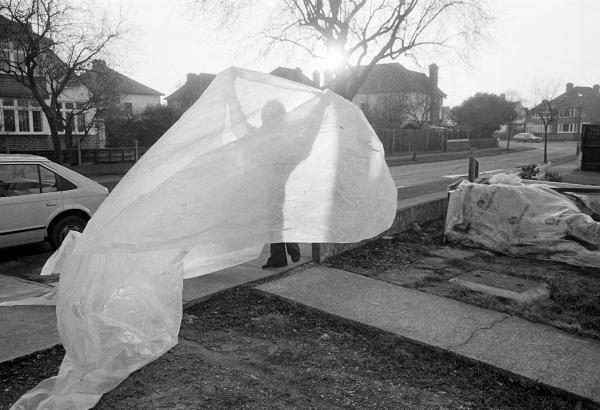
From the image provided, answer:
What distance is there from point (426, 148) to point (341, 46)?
936 inches

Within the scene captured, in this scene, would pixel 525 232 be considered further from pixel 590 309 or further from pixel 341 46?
pixel 341 46

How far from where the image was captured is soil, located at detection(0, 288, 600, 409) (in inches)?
125

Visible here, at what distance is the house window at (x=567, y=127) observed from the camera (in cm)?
8621

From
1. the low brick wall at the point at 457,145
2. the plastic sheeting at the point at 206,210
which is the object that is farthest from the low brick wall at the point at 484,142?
the plastic sheeting at the point at 206,210

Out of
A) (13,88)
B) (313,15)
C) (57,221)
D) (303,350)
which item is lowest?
(303,350)

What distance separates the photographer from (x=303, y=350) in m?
3.94

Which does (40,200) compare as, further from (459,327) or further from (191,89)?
(191,89)

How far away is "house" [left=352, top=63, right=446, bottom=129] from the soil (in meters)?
23.3

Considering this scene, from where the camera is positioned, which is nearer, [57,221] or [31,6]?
[57,221]

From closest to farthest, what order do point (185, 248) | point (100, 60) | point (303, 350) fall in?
point (185, 248) < point (303, 350) < point (100, 60)

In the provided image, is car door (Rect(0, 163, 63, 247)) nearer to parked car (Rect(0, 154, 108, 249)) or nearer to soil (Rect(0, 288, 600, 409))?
parked car (Rect(0, 154, 108, 249))

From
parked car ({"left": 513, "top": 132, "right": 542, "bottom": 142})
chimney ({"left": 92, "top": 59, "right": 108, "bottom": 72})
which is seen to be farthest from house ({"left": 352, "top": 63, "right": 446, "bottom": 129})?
chimney ({"left": 92, "top": 59, "right": 108, "bottom": 72})

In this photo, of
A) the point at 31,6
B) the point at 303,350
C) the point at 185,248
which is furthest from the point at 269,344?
the point at 31,6

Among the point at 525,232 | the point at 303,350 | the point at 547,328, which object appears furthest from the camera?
the point at 525,232
